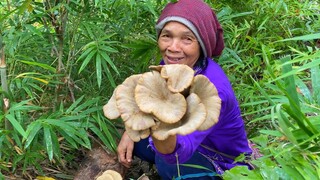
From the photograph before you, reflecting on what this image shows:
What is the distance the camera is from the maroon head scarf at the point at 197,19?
5.72 ft

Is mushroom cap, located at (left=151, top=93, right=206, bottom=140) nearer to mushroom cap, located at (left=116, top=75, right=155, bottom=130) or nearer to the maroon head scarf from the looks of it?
mushroom cap, located at (left=116, top=75, right=155, bottom=130)

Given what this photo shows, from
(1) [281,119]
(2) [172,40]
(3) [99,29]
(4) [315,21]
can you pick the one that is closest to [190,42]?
(2) [172,40]

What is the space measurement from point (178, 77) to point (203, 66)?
71 cm

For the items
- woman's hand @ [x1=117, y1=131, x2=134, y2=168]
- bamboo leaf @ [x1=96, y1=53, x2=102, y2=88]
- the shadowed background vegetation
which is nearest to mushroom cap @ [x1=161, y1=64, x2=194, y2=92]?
the shadowed background vegetation

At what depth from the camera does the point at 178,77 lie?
1181 mm

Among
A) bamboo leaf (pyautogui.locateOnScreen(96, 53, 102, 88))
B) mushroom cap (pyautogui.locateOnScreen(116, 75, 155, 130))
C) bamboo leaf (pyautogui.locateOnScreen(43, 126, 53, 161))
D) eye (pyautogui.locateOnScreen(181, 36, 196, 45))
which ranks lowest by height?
bamboo leaf (pyautogui.locateOnScreen(43, 126, 53, 161))

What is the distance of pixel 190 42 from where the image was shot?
1.77m

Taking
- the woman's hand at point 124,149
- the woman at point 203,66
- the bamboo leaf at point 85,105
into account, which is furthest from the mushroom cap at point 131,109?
the woman's hand at point 124,149

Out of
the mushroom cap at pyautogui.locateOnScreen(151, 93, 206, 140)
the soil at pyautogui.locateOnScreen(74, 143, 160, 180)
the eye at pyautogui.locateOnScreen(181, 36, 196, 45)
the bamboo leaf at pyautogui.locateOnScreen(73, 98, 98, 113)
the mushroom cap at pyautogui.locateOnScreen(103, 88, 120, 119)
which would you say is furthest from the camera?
the soil at pyautogui.locateOnScreen(74, 143, 160, 180)

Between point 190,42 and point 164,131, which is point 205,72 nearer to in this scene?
point 190,42

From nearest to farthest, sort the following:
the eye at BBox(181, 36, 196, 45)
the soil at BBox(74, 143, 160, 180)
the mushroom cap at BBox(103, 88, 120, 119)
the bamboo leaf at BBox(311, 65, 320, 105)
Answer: the mushroom cap at BBox(103, 88, 120, 119)
the bamboo leaf at BBox(311, 65, 320, 105)
the eye at BBox(181, 36, 196, 45)
the soil at BBox(74, 143, 160, 180)

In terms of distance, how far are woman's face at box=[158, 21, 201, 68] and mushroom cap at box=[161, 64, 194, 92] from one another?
0.57 m

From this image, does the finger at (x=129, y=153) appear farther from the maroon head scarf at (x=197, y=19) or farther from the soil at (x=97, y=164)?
the maroon head scarf at (x=197, y=19)

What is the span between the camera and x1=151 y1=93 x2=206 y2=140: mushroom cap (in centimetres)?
114
